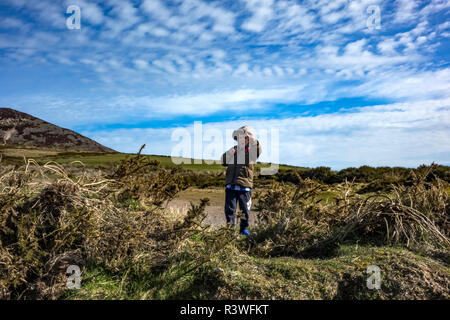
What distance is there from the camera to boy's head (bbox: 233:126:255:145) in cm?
732

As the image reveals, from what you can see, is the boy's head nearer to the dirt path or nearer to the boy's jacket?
the boy's jacket

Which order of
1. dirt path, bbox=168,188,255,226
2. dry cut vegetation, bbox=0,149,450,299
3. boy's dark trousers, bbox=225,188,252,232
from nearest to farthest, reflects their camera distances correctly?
dry cut vegetation, bbox=0,149,450,299 < boy's dark trousers, bbox=225,188,252,232 < dirt path, bbox=168,188,255,226

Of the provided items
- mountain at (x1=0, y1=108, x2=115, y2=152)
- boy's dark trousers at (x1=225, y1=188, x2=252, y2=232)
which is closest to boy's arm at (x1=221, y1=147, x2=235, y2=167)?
boy's dark trousers at (x1=225, y1=188, x2=252, y2=232)

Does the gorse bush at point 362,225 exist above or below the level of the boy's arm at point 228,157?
below

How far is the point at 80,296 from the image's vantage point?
10.5 ft

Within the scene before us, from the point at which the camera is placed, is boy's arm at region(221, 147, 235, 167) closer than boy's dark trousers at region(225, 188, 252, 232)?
No

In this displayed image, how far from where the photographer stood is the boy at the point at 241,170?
7078 millimetres

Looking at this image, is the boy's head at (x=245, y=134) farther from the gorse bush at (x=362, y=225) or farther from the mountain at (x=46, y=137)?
the mountain at (x=46, y=137)

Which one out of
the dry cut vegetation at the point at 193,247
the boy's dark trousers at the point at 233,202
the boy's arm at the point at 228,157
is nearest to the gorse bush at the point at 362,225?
the dry cut vegetation at the point at 193,247

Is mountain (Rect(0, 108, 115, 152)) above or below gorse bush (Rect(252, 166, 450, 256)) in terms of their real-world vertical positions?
above

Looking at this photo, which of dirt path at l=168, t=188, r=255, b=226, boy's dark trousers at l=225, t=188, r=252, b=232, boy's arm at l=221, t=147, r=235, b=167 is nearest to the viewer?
boy's dark trousers at l=225, t=188, r=252, b=232

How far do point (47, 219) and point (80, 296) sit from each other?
1.36 meters

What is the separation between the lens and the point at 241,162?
7117 mm
